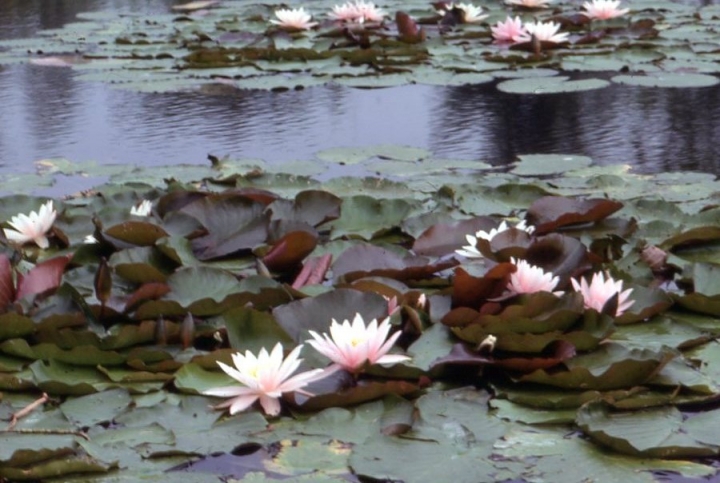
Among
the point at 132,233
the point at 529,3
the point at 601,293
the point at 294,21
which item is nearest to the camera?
the point at 601,293

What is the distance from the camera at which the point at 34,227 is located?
2.58m

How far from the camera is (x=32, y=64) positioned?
5633mm

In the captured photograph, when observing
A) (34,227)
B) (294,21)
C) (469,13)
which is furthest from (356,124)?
(469,13)

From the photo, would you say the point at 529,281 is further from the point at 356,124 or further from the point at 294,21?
the point at 294,21

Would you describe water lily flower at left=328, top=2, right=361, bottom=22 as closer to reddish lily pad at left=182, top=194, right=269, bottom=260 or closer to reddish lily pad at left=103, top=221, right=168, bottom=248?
reddish lily pad at left=182, top=194, right=269, bottom=260

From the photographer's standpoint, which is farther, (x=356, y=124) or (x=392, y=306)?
(x=356, y=124)

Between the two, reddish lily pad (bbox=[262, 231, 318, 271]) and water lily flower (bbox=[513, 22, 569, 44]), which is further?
water lily flower (bbox=[513, 22, 569, 44])

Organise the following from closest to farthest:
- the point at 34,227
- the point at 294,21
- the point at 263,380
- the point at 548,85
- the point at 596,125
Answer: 1. the point at 263,380
2. the point at 34,227
3. the point at 596,125
4. the point at 548,85
5. the point at 294,21

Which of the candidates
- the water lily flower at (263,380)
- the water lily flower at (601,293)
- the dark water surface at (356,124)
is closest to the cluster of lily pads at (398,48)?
the dark water surface at (356,124)

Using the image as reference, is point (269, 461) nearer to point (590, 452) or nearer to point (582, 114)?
point (590, 452)

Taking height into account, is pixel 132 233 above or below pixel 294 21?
below

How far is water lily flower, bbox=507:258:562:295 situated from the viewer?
6.86ft

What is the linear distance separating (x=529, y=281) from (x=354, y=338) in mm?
413

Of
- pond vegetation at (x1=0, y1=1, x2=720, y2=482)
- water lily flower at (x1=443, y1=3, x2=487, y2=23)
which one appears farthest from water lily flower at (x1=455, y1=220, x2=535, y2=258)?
water lily flower at (x1=443, y1=3, x2=487, y2=23)
